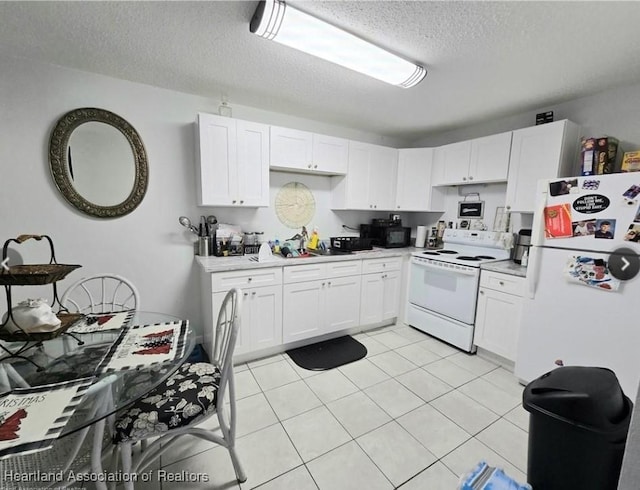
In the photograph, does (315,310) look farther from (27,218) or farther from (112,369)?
(27,218)

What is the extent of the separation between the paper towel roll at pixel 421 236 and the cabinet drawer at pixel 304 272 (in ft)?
5.17

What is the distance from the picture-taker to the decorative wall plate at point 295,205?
3049 millimetres

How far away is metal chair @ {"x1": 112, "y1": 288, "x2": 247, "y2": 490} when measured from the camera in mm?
1125

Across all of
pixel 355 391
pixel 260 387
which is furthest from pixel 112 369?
pixel 355 391

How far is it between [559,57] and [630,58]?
468 millimetres

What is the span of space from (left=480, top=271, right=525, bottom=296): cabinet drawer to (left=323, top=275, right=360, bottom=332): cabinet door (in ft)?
3.98

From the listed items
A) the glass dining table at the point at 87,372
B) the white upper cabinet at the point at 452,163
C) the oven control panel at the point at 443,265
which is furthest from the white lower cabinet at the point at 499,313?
the glass dining table at the point at 87,372

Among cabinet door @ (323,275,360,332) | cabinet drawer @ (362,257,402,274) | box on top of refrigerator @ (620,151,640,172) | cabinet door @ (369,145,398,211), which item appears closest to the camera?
box on top of refrigerator @ (620,151,640,172)

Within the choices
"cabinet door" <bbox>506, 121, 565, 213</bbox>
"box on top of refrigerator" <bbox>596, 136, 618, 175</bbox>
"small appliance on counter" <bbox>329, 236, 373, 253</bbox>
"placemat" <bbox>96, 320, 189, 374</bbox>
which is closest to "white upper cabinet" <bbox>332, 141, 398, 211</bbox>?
"small appliance on counter" <bbox>329, 236, 373, 253</bbox>

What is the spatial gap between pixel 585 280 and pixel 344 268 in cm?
185

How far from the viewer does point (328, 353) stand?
265 cm

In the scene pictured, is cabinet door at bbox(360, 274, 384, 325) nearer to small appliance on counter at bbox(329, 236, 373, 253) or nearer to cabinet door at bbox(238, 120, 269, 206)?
small appliance on counter at bbox(329, 236, 373, 253)

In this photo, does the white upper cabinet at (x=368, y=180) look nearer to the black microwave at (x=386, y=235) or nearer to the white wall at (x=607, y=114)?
the black microwave at (x=386, y=235)

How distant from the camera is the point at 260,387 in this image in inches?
84.1
